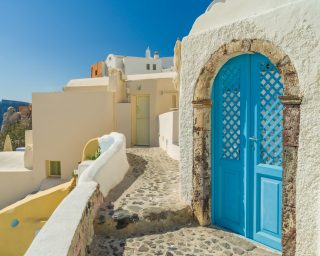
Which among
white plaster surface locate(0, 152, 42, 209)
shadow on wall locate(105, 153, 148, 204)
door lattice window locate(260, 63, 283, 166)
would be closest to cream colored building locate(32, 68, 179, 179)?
white plaster surface locate(0, 152, 42, 209)

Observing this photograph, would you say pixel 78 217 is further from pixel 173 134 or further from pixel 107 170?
pixel 173 134

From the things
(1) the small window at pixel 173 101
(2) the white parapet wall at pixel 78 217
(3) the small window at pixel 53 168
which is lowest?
(3) the small window at pixel 53 168

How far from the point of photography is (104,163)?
16.9ft

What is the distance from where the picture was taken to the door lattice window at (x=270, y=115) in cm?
343

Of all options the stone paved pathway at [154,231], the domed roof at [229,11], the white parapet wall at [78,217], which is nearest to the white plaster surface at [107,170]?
the white parapet wall at [78,217]

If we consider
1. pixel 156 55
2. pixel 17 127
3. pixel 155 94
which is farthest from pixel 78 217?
pixel 156 55

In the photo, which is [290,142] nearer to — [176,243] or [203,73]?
[203,73]

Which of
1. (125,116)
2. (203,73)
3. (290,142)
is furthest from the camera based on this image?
(125,116)

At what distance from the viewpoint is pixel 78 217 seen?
9.99 ft

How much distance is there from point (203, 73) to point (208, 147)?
3.79 ft

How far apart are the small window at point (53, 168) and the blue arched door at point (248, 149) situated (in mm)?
12420

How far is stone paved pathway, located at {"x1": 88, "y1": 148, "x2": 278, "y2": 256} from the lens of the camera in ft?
11.6

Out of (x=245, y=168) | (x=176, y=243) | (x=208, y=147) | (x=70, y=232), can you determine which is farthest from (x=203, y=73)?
(x=70, y=232)

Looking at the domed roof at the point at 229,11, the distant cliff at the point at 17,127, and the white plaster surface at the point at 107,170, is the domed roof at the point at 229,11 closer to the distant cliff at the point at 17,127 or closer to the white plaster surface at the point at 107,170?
the white plaster surface at the point at 107,170
